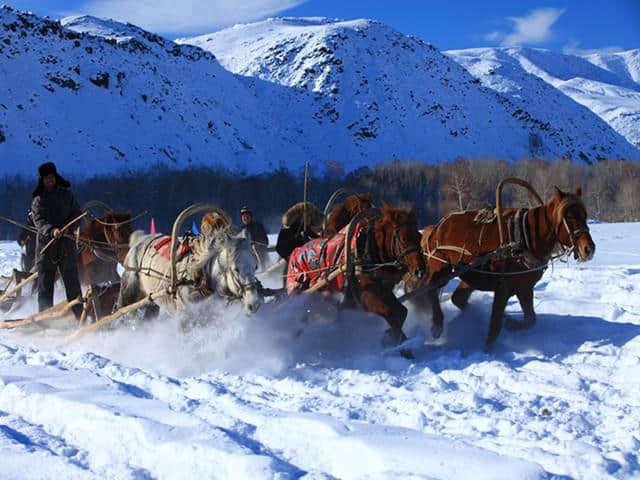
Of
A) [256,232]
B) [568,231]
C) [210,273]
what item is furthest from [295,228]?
[568,231]

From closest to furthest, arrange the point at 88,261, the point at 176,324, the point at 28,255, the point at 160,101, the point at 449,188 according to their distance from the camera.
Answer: the point at 176,324 → the point at 88,261 → the point at 28,255 → the point at 449,188 → the point at 160,101

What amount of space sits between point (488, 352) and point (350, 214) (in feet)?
8.75

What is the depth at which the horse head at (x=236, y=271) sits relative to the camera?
548 cm

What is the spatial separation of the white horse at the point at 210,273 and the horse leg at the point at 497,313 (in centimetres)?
235

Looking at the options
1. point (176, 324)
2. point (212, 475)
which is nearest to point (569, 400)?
point (212, 475)

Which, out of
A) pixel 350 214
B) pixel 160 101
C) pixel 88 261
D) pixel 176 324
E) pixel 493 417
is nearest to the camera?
pixel 493 417

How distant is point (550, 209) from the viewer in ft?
20.6

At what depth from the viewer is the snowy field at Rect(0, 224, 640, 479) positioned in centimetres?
348

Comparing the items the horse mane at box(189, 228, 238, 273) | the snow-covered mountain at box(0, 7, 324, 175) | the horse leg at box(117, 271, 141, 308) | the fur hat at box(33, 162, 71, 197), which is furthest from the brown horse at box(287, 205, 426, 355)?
the snow-covered mountain at box(0, 7, 324, 175)

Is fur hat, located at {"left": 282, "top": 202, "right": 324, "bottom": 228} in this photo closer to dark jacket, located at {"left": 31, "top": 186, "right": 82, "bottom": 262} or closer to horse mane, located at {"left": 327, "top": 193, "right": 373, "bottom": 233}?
horse mane, located at {"left": 327, "top": 193, "right": 373, "bottom": 233}

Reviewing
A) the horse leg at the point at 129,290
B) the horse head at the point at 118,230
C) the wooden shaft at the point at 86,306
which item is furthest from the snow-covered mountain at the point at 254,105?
the horse leg at the point at 129,290

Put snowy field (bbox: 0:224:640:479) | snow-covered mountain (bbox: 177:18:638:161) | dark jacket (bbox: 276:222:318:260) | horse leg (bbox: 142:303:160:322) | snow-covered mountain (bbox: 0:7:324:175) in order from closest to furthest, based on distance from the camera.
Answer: snowy field (bbox: 0:224:640:479), horse leg (bbox: 142:303:160:322), dark jacket (bbox: 276:222:318:260), snow-covered mountain (bbox: 0:7:324:175), snow-covered mountain (bbox: 177:18:638:161)

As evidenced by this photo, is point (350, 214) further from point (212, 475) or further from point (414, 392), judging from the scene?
point (212, 475)

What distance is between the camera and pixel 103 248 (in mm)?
9117
